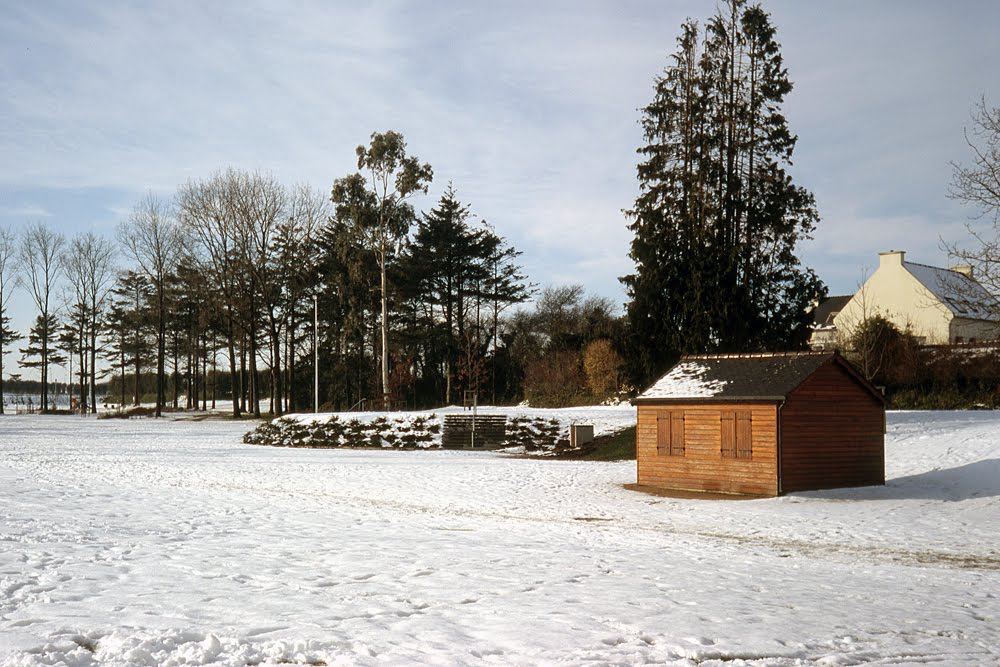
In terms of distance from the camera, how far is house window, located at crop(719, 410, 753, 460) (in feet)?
72.7

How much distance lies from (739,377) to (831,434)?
9.00 feet

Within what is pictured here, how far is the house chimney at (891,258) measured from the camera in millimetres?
55750

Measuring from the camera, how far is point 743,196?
1368 inches

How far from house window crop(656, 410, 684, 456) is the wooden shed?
27 millimetres

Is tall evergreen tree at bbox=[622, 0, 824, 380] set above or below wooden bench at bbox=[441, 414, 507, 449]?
above

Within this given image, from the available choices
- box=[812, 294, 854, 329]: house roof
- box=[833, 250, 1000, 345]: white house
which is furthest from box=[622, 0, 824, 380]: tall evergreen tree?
box=[812, 294, 854, 329]: house roof

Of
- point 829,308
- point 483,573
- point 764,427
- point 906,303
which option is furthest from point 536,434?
point 829,308

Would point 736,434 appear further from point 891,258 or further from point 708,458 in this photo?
point 891,258

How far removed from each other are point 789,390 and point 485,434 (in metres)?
19.7

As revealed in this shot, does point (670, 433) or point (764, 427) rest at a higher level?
point (764, 427)

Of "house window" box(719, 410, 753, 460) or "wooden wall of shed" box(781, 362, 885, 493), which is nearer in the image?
"wooden wall of shed" box(781, 362, 885, 493)

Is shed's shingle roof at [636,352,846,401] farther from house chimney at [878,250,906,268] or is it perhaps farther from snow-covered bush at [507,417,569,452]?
house chimney at [878,250,906,268]

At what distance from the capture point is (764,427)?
21.8m

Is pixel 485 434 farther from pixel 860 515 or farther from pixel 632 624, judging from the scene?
pixel 632 624
